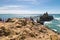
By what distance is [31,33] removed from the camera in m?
10.5

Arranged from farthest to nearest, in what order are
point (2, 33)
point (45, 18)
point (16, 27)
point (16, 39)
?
point (45, 18) → point (16, 27) → point (2, 33) → point (16, 39)

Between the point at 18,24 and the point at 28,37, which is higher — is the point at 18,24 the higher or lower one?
the higher one

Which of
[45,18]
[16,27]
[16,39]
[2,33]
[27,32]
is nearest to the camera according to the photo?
[16,39]

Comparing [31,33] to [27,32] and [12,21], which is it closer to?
[27,32]

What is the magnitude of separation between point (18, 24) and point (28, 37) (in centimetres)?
220

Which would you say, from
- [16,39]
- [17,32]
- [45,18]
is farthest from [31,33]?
[45,18]

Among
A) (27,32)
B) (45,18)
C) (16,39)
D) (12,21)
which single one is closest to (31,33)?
(27,32)

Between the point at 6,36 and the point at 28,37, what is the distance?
1537 mm

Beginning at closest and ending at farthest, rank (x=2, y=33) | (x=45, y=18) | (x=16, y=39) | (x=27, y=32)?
(x=16, y=39), (x=2, y=33), (x=27, y=32), (x=45, y=18)

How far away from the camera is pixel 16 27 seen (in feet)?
36.4

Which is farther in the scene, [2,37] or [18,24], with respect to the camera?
[18,24]

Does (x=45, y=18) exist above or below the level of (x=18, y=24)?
below

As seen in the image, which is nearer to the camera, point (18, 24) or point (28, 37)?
point (28, 37)

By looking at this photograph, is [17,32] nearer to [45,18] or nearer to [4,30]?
[4,30]
